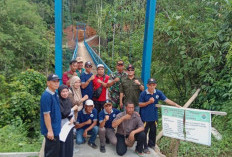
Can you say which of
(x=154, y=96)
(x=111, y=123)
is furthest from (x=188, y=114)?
(x=111, y=123)

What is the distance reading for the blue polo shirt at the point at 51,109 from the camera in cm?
257

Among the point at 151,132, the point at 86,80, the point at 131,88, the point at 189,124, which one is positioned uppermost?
the point at 86,80

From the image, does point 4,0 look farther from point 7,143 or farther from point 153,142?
point 153,142

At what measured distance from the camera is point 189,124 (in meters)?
3.02

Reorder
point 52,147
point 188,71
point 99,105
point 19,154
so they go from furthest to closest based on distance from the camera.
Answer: point 188,71, point 99,105, point 19,154, point 52,147

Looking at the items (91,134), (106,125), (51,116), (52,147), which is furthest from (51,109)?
(106,125)

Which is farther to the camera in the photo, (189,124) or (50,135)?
(189,124)

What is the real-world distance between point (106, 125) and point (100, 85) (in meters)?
0.68

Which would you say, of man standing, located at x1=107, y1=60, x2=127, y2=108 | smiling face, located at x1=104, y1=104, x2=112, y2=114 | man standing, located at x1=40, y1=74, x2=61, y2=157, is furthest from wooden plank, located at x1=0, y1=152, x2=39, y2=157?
man standing, located at x1=107, y1=60, x2=127, y2=108

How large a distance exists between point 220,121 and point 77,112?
2705 mm

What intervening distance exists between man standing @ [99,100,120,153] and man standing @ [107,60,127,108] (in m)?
0.42

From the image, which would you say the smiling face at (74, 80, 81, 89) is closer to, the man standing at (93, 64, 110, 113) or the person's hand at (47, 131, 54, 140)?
the man standing at (93, 64, 110, 113)

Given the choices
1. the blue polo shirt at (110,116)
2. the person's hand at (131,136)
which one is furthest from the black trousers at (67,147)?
the person's hand at (131,136)

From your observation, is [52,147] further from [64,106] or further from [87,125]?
[87,125]
